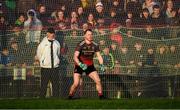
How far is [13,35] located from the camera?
16.1m

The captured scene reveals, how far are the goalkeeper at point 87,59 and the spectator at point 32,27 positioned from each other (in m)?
1.60

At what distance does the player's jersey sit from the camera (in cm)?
1502

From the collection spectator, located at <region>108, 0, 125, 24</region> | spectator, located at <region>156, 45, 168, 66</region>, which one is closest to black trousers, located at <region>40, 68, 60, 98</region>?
spectator, located at <region>108, 0, 125, 24</region>

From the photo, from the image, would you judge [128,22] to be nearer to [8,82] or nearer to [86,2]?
[86,2]

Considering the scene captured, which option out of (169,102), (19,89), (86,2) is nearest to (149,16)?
(86,2)

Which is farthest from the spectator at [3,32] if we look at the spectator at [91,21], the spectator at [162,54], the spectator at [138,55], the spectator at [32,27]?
the spectator at [162,54]

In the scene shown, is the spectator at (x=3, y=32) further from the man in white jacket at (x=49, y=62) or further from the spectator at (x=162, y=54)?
the spectator at (x=162, y=54)

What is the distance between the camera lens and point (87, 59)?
15102 mm

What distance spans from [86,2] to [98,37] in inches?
41.3

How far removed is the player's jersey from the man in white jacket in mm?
902

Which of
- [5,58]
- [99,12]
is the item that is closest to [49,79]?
[5,58]

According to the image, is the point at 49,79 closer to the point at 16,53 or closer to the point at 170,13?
the point at 16,53

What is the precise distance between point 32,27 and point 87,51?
6.36 ft

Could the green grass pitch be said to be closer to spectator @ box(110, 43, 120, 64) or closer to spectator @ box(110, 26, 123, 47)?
spectator @ box(110, 43, 120, 64)
